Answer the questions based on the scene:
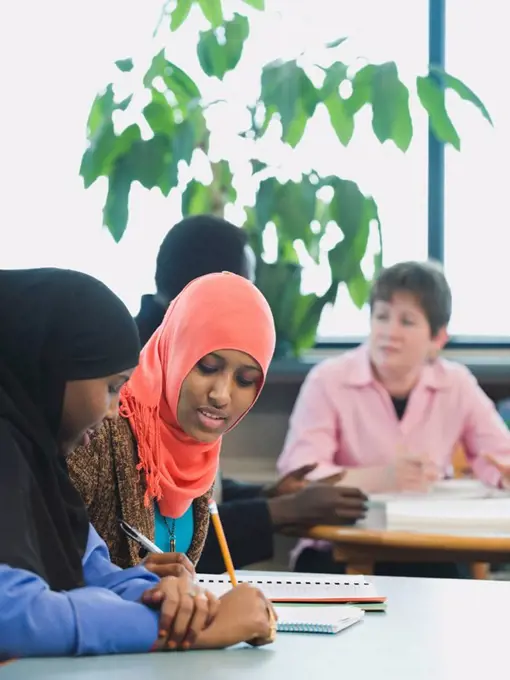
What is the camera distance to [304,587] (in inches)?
65.2

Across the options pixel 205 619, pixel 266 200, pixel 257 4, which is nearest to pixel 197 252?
pixel 266 200

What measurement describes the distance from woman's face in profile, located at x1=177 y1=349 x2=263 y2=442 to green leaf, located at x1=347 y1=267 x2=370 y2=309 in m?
1.89

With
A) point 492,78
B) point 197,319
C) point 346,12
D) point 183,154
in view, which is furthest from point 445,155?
point 197,319

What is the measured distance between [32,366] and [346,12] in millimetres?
2952

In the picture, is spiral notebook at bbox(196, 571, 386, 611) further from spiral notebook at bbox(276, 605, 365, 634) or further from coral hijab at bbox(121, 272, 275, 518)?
coral hijab at bbox(121, 272, 275, 518)

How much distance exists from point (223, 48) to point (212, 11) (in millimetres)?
119

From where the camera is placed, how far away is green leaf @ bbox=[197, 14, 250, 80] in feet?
11.8

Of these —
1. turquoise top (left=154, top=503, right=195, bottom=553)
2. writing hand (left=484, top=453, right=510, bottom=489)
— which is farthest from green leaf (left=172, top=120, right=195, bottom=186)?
turquoise top (left=154, top=503, right=195, bottom=553)

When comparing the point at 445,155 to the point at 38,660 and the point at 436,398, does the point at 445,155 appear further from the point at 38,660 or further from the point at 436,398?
the point at 38,660

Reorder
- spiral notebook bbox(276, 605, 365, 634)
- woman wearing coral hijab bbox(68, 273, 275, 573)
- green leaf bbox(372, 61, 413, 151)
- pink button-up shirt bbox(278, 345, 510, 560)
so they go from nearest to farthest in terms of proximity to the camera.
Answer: spiral notebook bbox(276, 605, 365, 634) → woman wearing coral hijab bbox(68, 273, 275, 573) → pink button-up shirt bbox(278, 345, 510, 560) → green leaf bbox(372, 61, 413, 151)

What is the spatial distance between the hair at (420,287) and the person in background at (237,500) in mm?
566

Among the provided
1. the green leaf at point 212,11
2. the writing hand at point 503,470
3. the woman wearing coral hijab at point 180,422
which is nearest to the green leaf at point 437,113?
the green leaf at point 212,11

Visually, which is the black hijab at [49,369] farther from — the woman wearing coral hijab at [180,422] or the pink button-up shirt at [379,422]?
the pink button-up shirt at [379,422]

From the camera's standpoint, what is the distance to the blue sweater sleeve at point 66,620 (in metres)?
1.17
